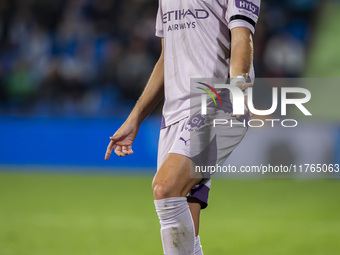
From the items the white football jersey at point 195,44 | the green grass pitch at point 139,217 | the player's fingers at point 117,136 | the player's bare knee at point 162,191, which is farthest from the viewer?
the green grass pitch at point 139,217

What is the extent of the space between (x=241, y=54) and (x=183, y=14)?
0.45 meters

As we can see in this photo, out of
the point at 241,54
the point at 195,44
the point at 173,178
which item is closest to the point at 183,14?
the point at 195,44

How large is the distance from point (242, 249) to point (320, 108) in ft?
17.7

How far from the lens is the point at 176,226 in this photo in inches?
115

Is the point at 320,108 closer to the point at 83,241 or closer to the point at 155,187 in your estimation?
the point at 83,241

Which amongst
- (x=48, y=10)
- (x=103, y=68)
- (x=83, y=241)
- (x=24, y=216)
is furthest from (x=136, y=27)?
(x=83, y=241)

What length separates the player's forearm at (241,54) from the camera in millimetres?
2805

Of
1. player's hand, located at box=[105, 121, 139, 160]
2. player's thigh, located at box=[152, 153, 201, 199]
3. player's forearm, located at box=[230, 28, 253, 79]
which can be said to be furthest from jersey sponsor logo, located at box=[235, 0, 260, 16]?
player's hand, located at box=[105, 121, 139, 160]

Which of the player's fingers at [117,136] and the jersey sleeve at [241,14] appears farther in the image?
the player's fingers at [117,136]

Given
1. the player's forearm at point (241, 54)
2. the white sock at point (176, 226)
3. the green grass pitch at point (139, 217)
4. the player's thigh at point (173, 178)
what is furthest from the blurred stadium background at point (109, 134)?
the player's forearm at point (241, 54)

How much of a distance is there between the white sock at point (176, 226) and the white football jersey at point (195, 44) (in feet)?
1.52

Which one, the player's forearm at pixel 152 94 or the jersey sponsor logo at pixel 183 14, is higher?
the jersey sponsor logo at pixel 183 14

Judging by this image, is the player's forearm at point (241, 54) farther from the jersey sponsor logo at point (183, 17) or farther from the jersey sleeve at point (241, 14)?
the jersey sponsor logo at point (183, 17)

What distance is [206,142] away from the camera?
2.99 m
